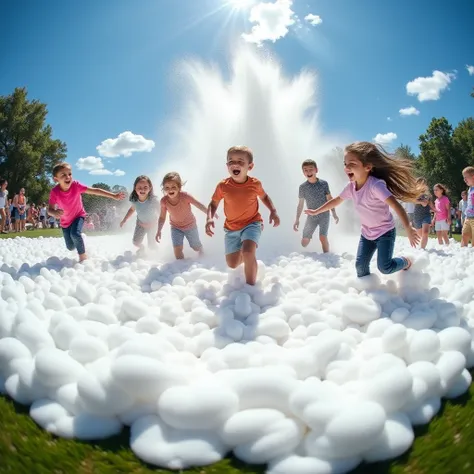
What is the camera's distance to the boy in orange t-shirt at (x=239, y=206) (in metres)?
3.50

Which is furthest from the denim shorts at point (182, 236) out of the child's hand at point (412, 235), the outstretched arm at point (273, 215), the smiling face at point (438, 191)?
the smiling face at point (438, 191)

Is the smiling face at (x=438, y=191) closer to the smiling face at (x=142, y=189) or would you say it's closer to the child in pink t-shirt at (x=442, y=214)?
the child in pink t-shirt at (x=442, y=214)

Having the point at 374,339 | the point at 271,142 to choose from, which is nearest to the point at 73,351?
the point at 374,339

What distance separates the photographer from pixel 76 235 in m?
4.90

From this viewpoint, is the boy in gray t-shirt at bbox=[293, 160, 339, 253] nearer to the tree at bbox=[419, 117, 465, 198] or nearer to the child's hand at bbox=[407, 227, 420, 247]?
the child's hand at bbox=[407, 227, 420, 247]


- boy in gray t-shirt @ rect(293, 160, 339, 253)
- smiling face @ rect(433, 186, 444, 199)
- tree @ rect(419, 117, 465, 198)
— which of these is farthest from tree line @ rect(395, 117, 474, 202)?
boy in gray t-shirt @ rect(293, 160, 339, 253)

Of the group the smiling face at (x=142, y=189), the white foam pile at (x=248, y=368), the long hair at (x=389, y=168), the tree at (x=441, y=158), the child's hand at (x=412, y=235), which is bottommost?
the white foam pile at (x=248, y=368)

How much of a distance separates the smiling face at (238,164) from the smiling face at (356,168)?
88 cm

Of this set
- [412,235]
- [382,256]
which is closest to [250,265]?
[382,256]

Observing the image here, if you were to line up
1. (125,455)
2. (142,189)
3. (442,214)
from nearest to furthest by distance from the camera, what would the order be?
(125,455)
(142,189)
(442,214)

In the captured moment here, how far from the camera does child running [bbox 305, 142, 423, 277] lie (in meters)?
3.22

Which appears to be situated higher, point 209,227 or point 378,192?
point 378,192

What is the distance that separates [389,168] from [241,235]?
1.42 m

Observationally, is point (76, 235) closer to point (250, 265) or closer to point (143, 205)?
point (143, 205)
